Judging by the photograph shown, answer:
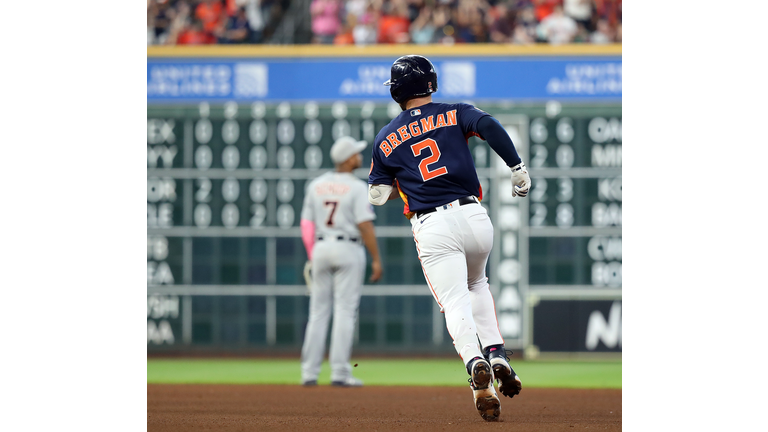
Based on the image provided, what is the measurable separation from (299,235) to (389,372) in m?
2.04

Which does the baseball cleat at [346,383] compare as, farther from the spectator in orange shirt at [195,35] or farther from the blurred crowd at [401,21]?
the spectator in orange shirt at [195,35]

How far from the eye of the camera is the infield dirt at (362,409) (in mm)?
4465

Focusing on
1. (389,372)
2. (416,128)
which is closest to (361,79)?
(389,372)

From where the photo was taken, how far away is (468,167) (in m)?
4.56

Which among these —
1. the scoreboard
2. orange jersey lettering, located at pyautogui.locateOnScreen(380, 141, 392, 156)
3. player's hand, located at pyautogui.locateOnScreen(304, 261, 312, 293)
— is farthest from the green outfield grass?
orange jersey lettering, located at pyautogui.locateOnScreen(380, 141, 392, 156)

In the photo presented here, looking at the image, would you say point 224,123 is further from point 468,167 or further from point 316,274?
point 468,167

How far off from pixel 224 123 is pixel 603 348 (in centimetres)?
510

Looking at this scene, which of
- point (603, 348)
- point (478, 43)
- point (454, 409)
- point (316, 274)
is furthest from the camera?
point (478, 43)

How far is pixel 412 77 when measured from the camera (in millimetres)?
4672

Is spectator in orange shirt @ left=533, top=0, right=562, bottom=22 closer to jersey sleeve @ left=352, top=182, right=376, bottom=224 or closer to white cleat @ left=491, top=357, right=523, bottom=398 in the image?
jersey sleeve @ left=352, top=182, right=376, bottom=224

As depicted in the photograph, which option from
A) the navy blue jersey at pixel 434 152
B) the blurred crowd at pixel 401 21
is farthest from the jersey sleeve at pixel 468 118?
the blurred crowd at pixel 401 21

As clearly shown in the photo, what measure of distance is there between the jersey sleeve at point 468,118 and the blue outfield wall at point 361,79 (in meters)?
6.07

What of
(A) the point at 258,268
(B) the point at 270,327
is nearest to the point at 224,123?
(A) the point at 258,268

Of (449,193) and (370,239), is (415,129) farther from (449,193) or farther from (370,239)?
(370,239)
